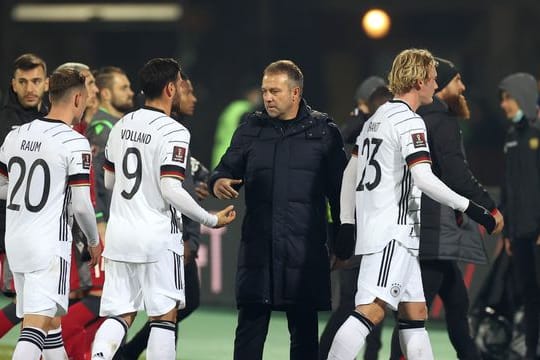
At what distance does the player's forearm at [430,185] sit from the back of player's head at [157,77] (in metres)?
1.40

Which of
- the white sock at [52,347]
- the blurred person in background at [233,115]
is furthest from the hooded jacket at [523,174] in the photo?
the blurred person in background at [233,115]

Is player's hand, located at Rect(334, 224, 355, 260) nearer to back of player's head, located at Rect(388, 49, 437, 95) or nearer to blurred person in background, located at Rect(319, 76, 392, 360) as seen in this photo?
blurred person in background, located at Rect(319, 76, 392, 360)

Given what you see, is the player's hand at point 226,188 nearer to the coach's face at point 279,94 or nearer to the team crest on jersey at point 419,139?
the coach's face at point 279,94

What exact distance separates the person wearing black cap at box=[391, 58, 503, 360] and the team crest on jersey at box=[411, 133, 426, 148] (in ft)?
2.39

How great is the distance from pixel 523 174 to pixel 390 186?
9.48 ft

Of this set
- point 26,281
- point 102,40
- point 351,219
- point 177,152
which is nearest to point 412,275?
point 351,219

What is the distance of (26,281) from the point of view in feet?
30.2

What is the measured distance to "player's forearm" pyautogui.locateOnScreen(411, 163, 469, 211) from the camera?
9070 millimetres

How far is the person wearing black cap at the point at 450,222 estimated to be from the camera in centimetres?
994

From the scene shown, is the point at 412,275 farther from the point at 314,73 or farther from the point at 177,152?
the point at 314,73

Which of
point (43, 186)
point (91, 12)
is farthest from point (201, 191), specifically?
point (91, 12)

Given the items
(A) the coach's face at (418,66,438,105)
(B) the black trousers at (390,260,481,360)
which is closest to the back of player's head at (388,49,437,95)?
(A) the coach's face at (418,66,438,105)

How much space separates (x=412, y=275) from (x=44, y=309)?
2000 mm

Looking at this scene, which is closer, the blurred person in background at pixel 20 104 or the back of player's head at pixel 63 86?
the back of player's head at pixel 63 86
